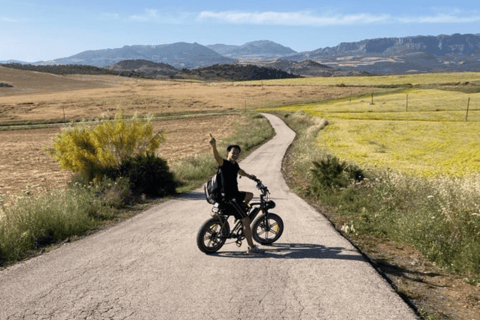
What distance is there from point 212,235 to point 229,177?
1.38 m

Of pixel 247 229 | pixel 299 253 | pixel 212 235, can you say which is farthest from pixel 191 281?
pixel 299 253

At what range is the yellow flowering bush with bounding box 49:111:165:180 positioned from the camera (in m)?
14.1

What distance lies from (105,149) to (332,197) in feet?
30.4

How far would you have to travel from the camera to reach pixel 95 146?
14406 millimetres

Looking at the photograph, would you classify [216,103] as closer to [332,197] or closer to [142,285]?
[332,197]

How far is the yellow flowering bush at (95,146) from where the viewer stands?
46.4 feet

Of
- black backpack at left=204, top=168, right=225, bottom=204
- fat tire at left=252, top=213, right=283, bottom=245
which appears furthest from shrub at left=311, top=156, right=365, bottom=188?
black backpack at left=204, top=168, right=225, bottom=204

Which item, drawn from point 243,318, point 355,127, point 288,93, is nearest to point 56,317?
point 243,318

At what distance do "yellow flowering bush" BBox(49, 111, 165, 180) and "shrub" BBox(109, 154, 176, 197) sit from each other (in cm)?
61

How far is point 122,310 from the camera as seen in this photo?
17.6ft

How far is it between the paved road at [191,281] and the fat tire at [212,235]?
197 millimetres

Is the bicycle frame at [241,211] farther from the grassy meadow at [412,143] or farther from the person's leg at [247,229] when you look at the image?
the grassy meadow at [412,143]

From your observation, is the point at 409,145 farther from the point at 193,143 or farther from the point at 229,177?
the point at 229,177

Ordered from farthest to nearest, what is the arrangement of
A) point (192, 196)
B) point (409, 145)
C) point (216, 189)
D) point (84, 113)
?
point (84, 113) → point (409, 145) → point (192, 196) → point (216, 189)
